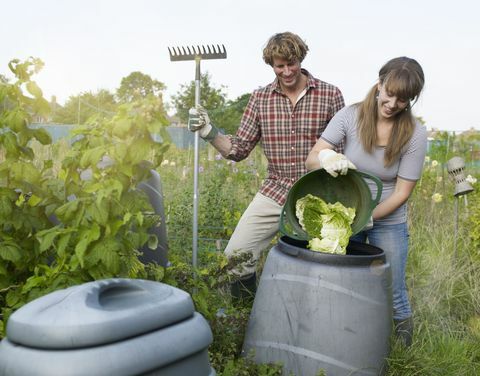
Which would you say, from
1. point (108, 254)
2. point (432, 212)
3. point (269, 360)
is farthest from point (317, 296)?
point (432, 212)

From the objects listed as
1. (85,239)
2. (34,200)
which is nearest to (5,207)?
(34,200)

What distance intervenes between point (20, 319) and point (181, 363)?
0.40 m

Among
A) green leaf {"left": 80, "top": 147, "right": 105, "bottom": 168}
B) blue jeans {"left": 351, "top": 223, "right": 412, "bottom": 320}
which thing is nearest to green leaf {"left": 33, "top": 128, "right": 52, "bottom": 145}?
green leaf {"left": 80, "top": 147, "right": 105, "bottom": 168}

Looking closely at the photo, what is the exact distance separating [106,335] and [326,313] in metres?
1.22

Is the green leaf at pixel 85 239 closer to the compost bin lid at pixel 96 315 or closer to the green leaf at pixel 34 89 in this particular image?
the compost bin lid at pixel 96 315

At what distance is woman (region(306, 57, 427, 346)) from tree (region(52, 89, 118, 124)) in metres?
1.01

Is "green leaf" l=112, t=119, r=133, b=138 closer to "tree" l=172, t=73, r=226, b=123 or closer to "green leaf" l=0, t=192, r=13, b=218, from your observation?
"green leaf" l=0, t=192, r=13, b=218

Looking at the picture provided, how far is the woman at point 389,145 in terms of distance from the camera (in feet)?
8.68

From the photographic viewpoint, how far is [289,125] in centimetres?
333

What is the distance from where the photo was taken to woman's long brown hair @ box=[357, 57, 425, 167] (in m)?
2.60

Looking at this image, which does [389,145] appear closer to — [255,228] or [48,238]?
[255,228]

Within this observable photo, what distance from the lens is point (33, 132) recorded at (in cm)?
228

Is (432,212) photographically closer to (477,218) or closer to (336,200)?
(477,218)

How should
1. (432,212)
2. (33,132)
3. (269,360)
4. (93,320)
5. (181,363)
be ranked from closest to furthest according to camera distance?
(93,320)
(181,363)
(33,132)
(269,360)
(432,212)
